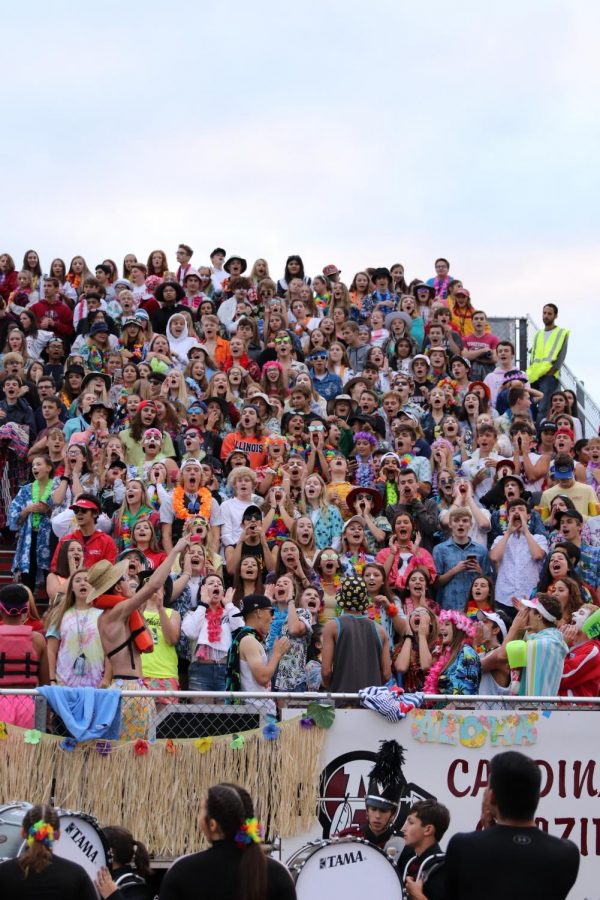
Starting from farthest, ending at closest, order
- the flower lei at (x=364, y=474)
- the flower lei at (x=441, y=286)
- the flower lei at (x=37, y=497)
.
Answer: the flower lei at (x=441, y=286), the flower lei at (x=364, y=474), the flower lei at (x=37, y=497)

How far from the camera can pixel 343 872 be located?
264 inches

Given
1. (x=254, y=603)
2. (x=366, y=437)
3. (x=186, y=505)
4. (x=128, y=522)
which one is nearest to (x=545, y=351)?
(x=366, y=437)

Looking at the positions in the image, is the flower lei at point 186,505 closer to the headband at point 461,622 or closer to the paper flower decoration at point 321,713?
the headband at point 461,622

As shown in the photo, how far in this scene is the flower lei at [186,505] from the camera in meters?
13.2

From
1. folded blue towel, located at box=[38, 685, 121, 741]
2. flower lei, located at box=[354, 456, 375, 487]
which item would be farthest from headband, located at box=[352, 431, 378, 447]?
folded blue towel, located at box=[38, 685, 121, 741]

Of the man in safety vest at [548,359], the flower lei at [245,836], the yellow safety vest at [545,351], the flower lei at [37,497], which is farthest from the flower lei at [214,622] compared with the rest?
the yellow safety vest at [545,351]

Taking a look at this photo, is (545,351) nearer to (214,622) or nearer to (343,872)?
(214,622)

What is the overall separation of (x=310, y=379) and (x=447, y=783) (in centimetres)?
841

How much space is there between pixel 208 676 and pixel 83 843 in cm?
410

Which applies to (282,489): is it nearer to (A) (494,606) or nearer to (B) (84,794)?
(A) (494,606)

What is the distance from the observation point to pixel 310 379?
1625 centimetres

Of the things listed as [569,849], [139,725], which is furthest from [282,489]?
[569,849]

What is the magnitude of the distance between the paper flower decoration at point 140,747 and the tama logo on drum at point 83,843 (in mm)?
1364

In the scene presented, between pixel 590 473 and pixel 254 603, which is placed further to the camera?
pixel 590 473
